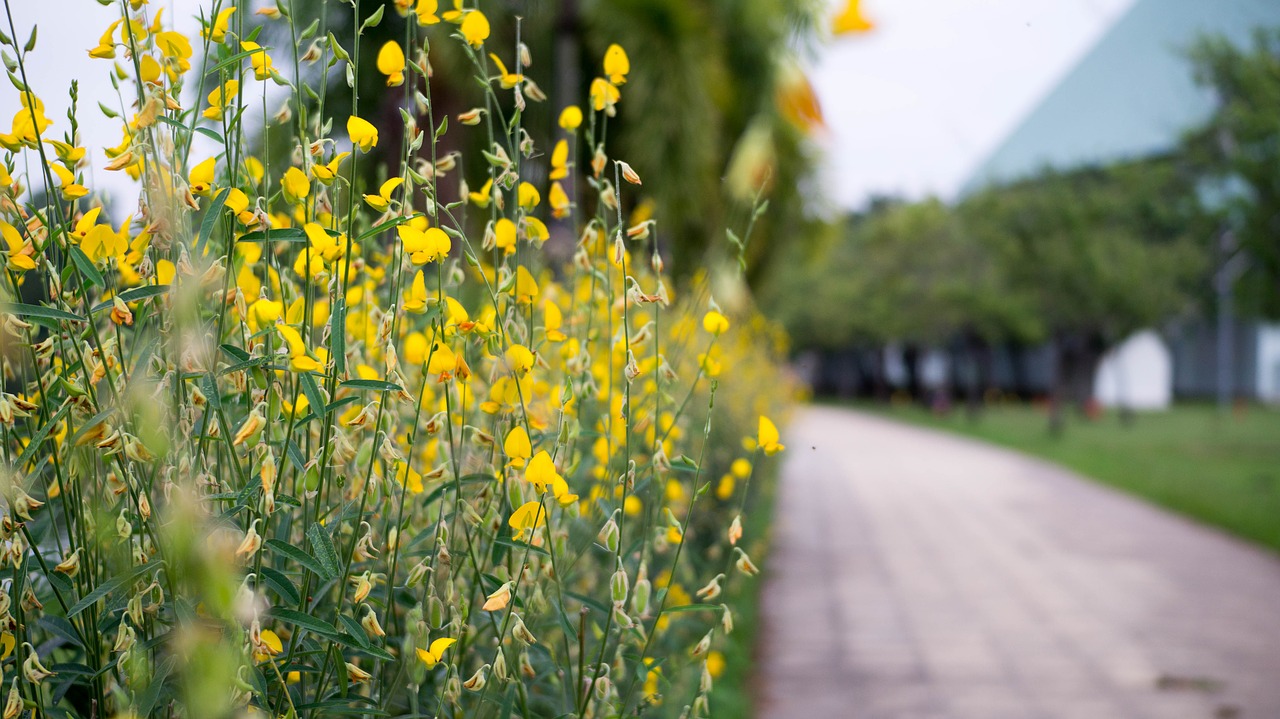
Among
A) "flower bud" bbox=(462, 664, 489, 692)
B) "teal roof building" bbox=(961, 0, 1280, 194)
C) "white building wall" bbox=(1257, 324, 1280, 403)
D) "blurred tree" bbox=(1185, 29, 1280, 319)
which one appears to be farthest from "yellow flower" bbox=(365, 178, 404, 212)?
"white building wall" bbox=(1257, 324, 1280, 403)

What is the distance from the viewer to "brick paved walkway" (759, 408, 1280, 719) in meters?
4.27

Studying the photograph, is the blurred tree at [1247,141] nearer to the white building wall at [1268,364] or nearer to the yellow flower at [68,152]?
the yellow flower at [68,152]

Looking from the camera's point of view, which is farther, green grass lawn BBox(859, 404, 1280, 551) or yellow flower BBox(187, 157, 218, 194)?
green grass lawn BBox(859, 404, 1280, 551)

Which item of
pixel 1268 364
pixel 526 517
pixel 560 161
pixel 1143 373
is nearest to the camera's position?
pixel 526 517

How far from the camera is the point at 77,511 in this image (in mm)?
1285

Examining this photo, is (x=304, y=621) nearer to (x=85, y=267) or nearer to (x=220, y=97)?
(x=85, y=267)

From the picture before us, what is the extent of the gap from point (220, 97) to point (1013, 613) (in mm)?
5460

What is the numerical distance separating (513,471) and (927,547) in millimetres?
7040

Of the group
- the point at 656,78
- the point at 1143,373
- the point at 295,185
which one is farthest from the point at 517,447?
the point at 1143,373

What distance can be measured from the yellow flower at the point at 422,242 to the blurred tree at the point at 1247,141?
1093 cm

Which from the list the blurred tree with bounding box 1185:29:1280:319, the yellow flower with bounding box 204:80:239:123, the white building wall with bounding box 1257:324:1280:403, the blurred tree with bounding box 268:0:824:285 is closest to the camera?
the yellow flower with bounding box 204:80:239:123

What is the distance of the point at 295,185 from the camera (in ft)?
4.04

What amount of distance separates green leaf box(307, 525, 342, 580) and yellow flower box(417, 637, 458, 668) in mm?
156

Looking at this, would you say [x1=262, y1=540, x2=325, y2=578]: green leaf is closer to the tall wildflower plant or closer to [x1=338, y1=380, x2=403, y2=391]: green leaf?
the tall wildflower plant
